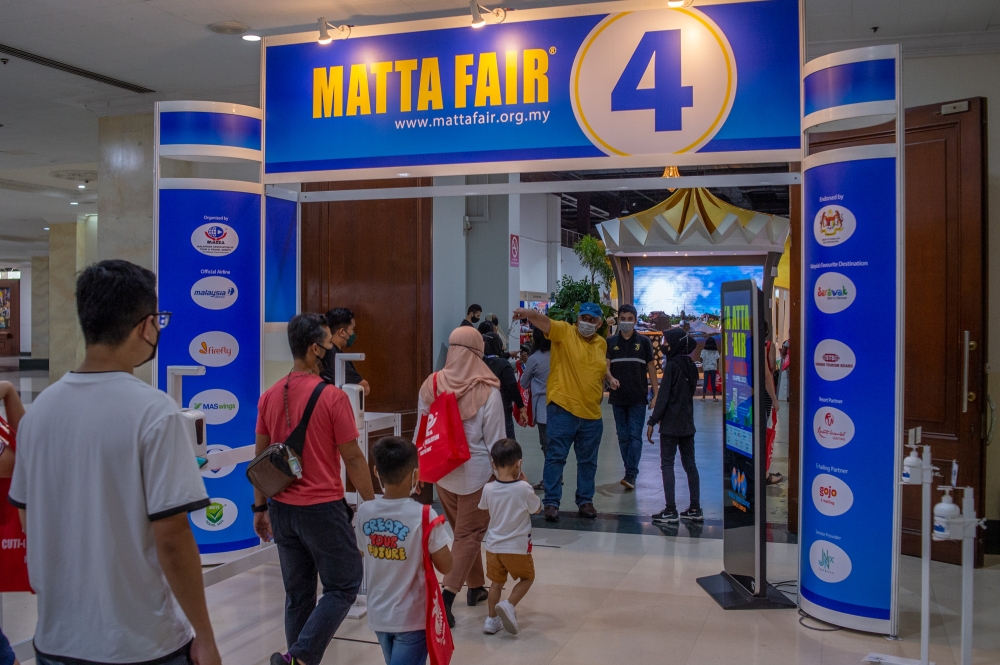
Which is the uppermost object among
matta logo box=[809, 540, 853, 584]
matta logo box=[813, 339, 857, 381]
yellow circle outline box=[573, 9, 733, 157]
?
yellow circle outline box=[573, 9, 733, 157]

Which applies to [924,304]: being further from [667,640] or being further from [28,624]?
[28,624]

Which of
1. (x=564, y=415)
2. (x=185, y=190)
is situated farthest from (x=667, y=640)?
(x=185, y=190)

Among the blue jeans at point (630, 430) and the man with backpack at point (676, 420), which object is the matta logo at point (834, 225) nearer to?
the man with backpack at point (676, 420)

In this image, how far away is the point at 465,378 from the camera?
411cm

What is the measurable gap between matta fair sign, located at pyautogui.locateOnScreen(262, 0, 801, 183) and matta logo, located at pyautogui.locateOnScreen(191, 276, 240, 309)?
0.73 m

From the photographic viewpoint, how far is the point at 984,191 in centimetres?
521

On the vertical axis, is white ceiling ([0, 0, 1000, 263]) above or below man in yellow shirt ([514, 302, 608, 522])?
above

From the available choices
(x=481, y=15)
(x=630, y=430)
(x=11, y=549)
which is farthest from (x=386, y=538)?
(x=630, y=430)

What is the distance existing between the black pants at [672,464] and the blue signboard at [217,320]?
3.03m

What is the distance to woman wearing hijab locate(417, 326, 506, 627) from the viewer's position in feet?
13.2

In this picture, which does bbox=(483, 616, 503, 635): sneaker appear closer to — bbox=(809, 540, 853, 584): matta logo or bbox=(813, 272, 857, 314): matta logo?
bbox=(809, 540, 853, 584): matta logo

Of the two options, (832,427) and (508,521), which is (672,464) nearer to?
(832,427)

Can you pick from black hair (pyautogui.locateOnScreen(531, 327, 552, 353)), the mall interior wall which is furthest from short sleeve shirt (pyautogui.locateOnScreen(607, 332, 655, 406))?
the mall interior wall

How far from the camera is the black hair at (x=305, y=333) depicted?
3.19 m
